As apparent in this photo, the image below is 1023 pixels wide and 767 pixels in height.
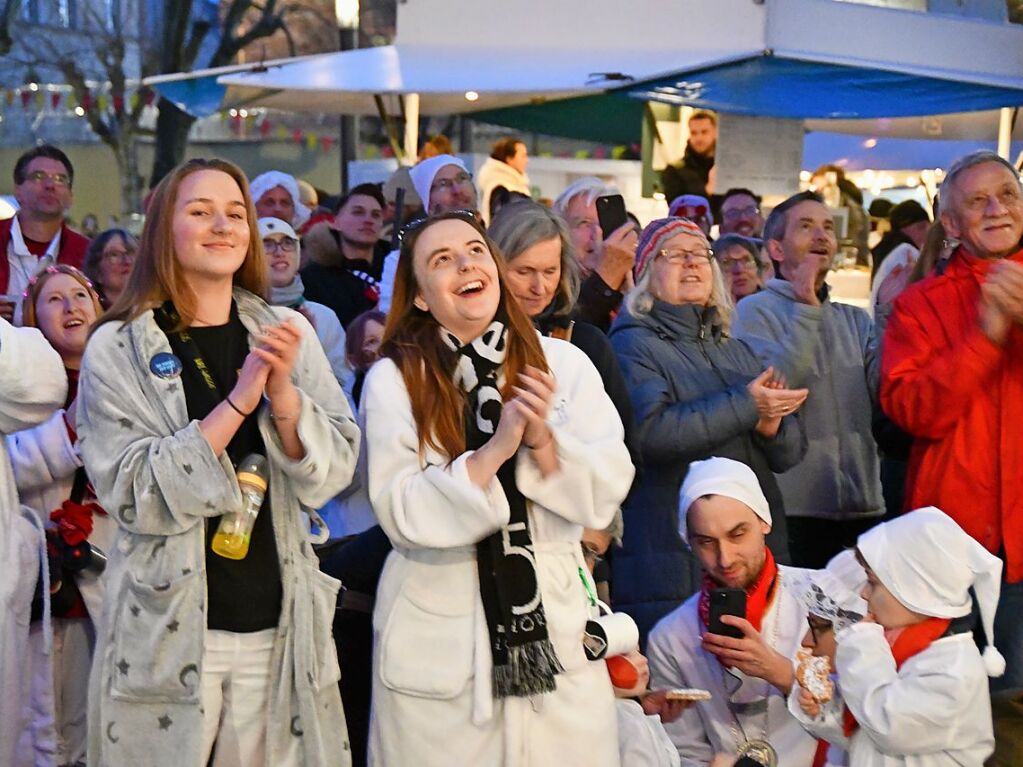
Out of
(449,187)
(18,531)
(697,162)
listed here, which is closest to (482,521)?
(18,531)

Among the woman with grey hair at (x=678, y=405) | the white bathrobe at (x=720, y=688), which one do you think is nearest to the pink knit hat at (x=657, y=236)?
the woman with grey hair at (x=678, y=405)

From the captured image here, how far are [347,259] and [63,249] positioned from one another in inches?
55.6

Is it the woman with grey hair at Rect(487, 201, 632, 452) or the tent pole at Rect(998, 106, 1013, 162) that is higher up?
the tent pole at Rect(998, 106, 1013, 162)

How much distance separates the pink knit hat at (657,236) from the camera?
Result: 4926mm

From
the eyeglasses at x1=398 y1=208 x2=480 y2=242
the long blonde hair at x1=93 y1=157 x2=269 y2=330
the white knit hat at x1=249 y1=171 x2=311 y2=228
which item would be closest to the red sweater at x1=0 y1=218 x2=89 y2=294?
the white knit hat at x1=249 y1=171 x2=311 y2=228

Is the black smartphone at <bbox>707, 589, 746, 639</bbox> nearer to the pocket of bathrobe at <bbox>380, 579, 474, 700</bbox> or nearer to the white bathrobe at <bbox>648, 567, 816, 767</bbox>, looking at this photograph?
the white bathrobe at <bbox>648, 567, 816, 767</bbox>

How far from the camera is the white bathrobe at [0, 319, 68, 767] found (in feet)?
13.3

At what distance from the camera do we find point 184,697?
335 cm

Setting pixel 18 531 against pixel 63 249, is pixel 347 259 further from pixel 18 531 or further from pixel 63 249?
pixel 18 531

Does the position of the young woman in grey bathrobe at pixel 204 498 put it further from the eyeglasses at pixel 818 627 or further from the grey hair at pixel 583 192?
the grey hair at pixel 583 192

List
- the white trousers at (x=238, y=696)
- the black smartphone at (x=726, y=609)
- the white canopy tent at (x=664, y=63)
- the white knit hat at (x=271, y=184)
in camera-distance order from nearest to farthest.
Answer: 1. the white trousers at (x=238, y=696)
2. the black smartphone at (x=726, y=609)
3. the white knit hat at (x=271, y=184)
4. the white canopy tent at (x=664, y=63)

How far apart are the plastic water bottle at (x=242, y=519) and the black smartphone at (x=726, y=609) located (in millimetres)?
1380

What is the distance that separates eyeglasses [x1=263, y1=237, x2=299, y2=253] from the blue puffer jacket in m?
2.02

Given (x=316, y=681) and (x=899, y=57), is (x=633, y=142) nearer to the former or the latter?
(x=899, y=57)
